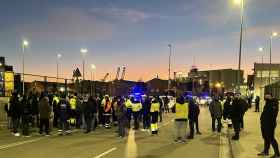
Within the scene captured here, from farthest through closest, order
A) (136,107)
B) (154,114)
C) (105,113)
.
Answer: (105,113), (136,107), (154,114)

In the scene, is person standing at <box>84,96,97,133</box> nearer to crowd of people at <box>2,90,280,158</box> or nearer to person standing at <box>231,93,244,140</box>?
crowd of people at <box>2,90,280,158</box>

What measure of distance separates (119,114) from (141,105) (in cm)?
405

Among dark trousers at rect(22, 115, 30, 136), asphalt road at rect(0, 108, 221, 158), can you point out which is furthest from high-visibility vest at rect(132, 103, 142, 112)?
dark trousers at rect(22, 115, 30, 136)

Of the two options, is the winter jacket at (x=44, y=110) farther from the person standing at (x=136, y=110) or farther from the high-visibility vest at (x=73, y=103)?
the person standing at (x=136, y=110)

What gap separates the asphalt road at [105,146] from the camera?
43.0ft

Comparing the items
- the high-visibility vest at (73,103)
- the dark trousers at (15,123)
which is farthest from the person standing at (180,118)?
the dark trousers at (15,123)

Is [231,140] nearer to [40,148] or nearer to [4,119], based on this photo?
[40,148]

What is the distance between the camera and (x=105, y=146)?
49.2 feet

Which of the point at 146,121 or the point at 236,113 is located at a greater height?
the point at 236,113

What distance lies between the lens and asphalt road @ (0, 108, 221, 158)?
1310 centimetres

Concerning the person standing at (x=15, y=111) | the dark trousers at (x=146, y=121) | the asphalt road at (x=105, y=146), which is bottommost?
the asphalt road at (x=105, y=146)

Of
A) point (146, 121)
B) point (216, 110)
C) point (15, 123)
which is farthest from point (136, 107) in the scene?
point (15, 123)

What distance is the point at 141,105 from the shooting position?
2292cm

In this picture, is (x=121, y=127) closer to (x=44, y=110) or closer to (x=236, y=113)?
(x=44, y=110)
